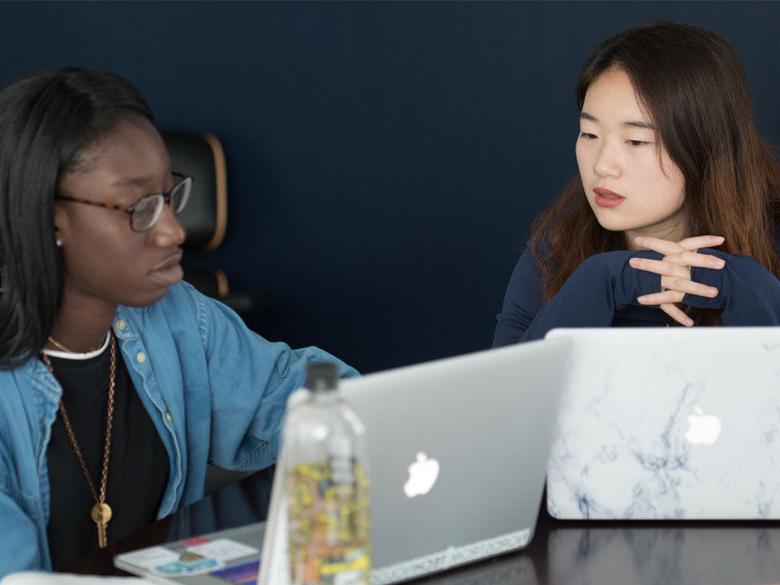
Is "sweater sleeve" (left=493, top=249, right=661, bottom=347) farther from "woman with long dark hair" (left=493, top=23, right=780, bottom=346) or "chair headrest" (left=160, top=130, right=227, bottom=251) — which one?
"chair headrest" (left=160, top=130, right=227, bottom=251)

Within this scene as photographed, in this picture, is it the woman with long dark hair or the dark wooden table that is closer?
the dark wooden table

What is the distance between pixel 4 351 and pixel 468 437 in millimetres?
655

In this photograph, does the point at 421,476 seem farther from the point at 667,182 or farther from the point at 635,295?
the point at 667,182

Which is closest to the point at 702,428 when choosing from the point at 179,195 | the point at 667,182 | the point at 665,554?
→ the point at 665,554

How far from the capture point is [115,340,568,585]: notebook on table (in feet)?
4.01

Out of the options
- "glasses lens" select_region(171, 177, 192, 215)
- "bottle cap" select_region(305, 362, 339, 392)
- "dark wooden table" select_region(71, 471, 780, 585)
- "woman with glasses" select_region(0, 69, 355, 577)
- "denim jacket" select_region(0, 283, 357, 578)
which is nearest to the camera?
"bottle cap" select_region(305, 362, 339, 392)

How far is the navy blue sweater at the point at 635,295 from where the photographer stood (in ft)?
6.78

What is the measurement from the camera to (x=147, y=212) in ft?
5.35

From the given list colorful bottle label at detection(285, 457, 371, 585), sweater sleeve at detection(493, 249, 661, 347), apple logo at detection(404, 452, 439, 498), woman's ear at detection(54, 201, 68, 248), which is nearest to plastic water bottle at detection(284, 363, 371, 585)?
colorful bottle label at detection(285, 457, 371, 585)

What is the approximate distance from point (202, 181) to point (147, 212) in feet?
7.87

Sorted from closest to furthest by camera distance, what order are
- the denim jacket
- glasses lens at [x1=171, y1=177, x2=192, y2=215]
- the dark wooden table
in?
the dark wooden table → glasses lens at [x1=171, y1=177, x2=192, y2=215] → the denim jacket

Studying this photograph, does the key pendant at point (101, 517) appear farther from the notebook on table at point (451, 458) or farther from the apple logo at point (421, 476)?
the apple logo at point (421, 476)

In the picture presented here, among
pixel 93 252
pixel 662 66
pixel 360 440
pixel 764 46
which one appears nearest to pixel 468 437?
pixel 360 440

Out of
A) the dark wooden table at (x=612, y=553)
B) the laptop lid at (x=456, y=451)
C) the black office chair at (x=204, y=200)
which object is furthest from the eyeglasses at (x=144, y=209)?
the black office chair at (x=204, y=200)
